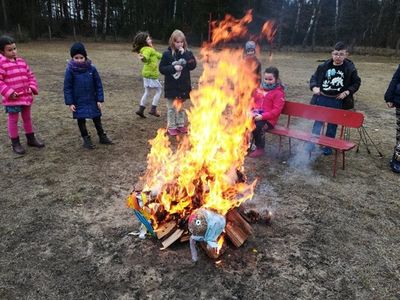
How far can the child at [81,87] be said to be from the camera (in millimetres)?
6500

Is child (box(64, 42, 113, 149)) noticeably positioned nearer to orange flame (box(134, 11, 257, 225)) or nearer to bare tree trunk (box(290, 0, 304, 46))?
orange flame (box(134, 11, 257, 225))

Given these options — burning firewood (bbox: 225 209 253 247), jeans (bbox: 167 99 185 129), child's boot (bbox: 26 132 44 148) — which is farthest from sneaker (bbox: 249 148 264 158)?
child's boot (bbox: 26 132 44 148)

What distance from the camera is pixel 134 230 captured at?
4422 millimetres

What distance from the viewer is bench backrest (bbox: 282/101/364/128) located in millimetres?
6262

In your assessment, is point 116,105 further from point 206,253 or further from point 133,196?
point 206,253

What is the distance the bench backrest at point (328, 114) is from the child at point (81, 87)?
3744 mm

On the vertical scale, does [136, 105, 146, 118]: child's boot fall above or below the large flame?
below

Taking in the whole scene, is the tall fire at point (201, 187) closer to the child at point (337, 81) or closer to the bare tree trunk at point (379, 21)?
the child at point (337, 81)

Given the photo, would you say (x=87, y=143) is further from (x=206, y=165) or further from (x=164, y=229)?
(x=164, y=229)

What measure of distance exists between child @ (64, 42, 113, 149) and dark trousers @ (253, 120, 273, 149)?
3035 mm

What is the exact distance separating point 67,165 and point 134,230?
2529 mm

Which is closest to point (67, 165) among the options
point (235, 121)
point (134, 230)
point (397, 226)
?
point (134, 230)

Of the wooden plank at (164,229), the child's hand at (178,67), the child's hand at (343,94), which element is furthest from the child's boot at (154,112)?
the wooden plank at (164,229)

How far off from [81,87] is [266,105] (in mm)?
3478
